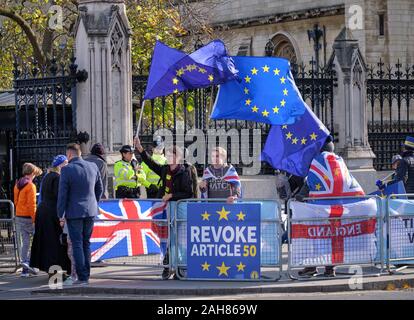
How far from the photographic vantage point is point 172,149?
54.9 ft

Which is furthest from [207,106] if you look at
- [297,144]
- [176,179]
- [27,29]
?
[176,179]

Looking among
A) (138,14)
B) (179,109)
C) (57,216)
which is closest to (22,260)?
(57,216)

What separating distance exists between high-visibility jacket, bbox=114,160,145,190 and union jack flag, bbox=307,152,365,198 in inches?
154

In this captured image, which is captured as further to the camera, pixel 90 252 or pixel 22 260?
pixel 22 260

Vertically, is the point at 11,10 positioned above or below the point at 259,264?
above

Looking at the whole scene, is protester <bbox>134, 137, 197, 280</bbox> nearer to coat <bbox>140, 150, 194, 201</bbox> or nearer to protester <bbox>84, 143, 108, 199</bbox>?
coat <bbox>140, 150, 194, 201</bbox>

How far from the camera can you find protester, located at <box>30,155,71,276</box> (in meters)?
16.5

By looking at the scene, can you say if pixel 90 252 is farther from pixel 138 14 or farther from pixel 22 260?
pixel 138 14

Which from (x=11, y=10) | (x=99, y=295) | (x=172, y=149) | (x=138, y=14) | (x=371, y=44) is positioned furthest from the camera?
(x=371, y=44)

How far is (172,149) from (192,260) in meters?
1.58

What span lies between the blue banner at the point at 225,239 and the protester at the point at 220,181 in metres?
0.66

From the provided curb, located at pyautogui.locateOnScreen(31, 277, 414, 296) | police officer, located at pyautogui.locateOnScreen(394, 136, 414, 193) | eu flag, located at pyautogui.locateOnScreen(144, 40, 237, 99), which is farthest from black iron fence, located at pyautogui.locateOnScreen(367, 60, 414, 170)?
curb, located at pyautogui.locateOnScreen(31, 277, 414, 296)

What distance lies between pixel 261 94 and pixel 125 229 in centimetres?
267

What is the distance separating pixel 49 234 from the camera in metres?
16.6
